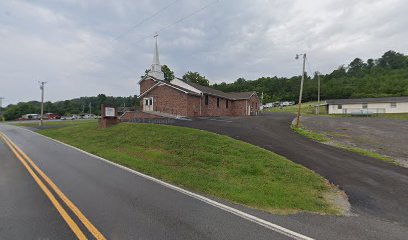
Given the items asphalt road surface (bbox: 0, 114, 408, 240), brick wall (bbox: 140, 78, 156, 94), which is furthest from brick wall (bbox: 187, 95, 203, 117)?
asphalt road surface (bbox: 0, 114, 408, 240)

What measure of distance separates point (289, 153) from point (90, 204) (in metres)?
10.1

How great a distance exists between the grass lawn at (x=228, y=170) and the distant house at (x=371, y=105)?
42114 millimetres

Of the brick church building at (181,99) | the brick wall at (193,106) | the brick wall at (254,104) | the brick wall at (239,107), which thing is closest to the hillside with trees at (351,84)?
the brick wall at (254,104)

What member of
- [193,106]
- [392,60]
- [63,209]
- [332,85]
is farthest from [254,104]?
[392,60]

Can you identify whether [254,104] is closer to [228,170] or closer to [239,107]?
[239,107]

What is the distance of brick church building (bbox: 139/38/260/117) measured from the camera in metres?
33.7

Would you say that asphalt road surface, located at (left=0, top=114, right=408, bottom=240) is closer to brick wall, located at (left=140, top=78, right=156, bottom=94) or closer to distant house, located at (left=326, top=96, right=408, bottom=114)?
brick wall, located at (left=140, top=78, right=156, bottom=94)

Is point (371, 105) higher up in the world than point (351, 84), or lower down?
lower down

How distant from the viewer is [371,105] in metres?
51.7

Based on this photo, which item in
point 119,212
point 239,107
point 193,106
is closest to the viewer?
point 119,212

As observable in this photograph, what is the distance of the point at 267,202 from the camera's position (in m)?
6.87

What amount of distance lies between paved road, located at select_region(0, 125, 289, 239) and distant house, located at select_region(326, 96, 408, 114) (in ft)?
159

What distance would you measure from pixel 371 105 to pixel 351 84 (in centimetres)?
5230

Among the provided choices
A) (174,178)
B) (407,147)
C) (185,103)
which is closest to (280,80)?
(185,103)
